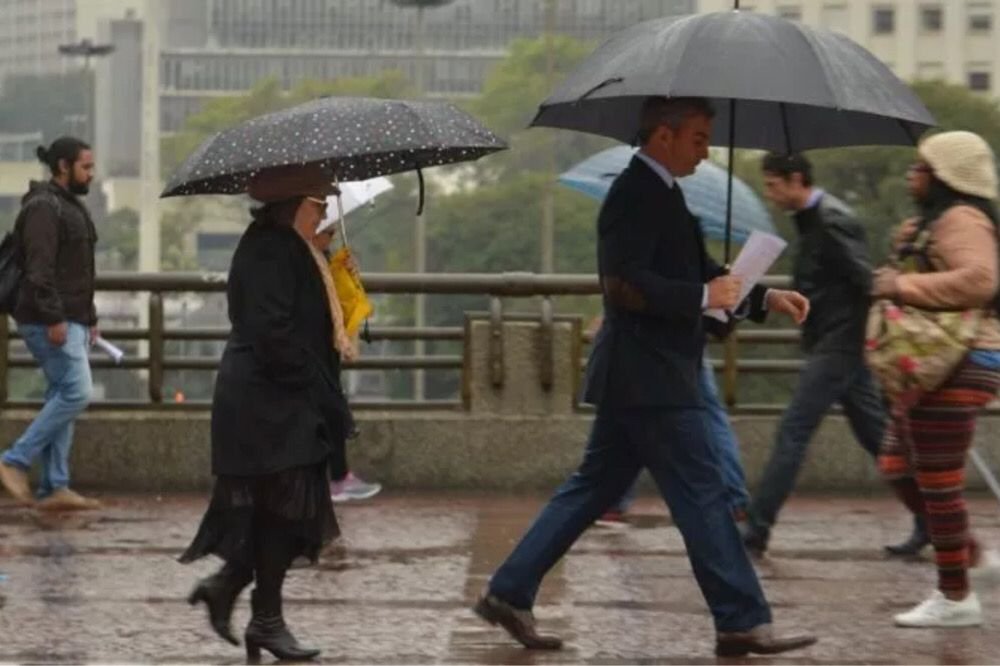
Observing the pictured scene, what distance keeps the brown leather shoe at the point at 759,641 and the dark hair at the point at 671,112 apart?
1551 mm

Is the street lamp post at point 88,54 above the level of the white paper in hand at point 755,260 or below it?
below

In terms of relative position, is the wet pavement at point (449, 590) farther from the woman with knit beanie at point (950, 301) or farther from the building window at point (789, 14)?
the building window at point (789, 14)

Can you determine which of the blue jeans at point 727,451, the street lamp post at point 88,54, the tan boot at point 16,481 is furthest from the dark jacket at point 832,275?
the street lamp post at point 88,54

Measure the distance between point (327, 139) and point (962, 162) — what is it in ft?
7.41

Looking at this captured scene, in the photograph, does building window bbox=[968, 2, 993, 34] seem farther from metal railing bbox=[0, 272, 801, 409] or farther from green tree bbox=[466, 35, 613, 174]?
metal railing bbox=[0, 272, 801, 409]

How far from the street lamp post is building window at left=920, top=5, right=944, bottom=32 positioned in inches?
799

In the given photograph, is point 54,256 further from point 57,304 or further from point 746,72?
point 746,72

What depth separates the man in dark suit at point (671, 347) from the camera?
7441 millimetres

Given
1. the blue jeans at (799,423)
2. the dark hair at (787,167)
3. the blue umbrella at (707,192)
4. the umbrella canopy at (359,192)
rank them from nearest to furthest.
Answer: the dark hair at (787,167)
the blue jeans at (799,423)
the blue umbrella at (707,192)
the umbrella canopy at (359,192)

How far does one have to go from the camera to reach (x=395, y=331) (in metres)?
12.9

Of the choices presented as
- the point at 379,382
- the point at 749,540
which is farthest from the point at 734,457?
the point at 379,382

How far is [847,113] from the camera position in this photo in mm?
7996

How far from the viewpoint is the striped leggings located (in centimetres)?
813

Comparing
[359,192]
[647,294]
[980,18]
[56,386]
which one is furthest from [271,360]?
[980,18]
